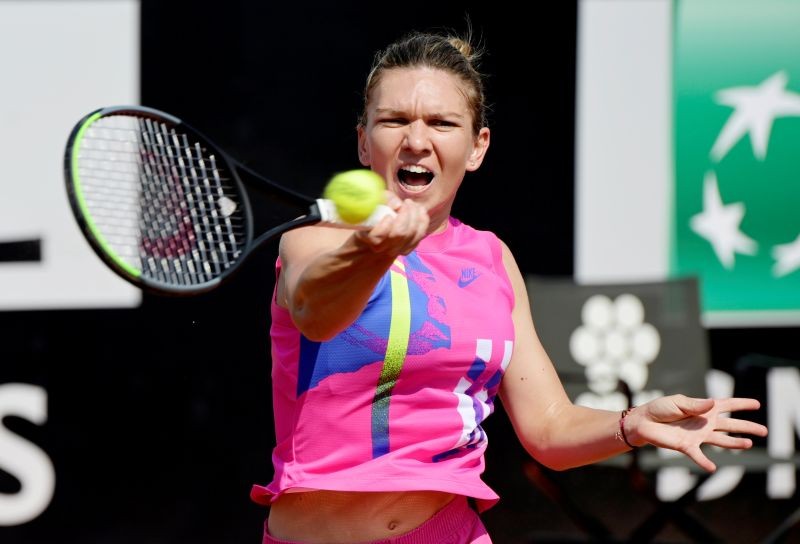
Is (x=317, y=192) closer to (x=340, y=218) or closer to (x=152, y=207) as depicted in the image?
(x=152, y=207)

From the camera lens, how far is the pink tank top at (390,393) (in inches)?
88.0

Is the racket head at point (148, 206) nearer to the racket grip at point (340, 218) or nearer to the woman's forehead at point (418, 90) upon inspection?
the racket grip at point (340, 218)

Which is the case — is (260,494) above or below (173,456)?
above

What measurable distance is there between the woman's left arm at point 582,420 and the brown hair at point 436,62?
1.07 ft

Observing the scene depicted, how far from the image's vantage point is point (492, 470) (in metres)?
4.71

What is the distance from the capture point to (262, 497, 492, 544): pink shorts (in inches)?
89.9

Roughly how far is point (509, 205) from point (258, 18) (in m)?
1.16

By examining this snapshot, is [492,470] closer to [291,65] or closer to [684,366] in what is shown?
[684,366]

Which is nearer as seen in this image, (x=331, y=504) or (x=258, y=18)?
(x=331, y=504)

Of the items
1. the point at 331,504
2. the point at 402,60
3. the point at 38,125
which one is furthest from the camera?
the point at 38,125

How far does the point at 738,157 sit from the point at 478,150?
2.31 metres

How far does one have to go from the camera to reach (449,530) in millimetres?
2338

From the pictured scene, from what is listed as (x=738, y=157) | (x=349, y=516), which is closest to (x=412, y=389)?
(x=349, y=516)

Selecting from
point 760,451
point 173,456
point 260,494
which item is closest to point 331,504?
point 260,494
